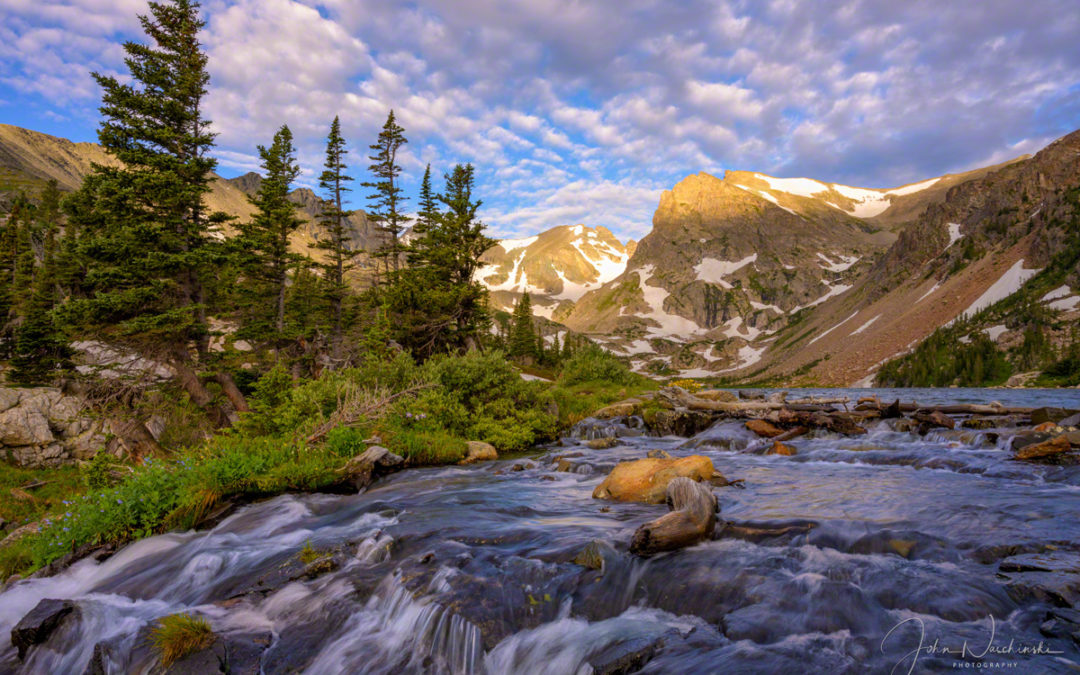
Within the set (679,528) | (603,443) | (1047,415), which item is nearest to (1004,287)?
(1047,415)

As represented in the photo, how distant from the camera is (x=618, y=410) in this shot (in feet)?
87.6

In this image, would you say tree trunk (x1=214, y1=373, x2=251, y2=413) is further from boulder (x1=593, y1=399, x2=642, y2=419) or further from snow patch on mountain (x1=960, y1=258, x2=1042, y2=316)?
snow patch on mountain (x1=960, y1=258, x2=1042, y2=316)

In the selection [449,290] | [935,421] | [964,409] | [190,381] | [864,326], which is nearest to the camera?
[935,421]

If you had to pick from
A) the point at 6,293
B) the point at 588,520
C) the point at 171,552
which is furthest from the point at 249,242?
the point at 6,293

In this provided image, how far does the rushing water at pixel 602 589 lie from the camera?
5.17 meters

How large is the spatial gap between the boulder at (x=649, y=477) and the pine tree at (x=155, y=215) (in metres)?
20.5

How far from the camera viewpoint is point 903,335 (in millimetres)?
119750

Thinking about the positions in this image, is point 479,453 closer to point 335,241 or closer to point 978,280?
point 335,241

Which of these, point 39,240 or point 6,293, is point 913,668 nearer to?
point 6,293

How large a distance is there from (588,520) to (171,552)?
7755mm

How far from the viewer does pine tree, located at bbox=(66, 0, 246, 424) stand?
20531mm

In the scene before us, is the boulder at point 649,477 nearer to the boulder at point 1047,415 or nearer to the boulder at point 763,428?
Result: the boulder at point 763,428

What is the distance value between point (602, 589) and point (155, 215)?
26.5 metres
